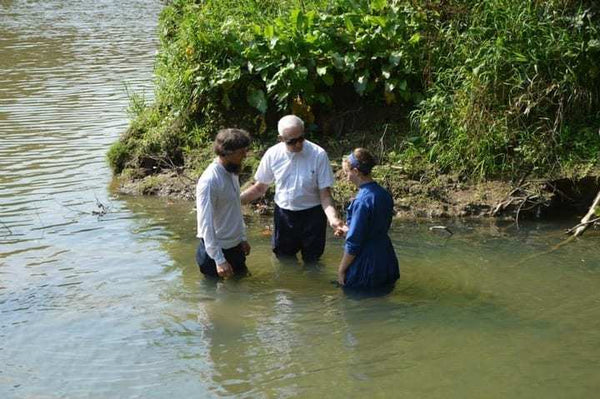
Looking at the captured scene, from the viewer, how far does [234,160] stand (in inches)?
297

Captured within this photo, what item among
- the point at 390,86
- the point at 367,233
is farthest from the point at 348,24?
the point at 367,233

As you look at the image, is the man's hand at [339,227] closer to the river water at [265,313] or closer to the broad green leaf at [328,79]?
the river water at [265,313]

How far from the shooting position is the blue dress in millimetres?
7211

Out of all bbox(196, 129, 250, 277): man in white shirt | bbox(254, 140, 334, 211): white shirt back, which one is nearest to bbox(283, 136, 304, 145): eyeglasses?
bbox(254, 140, 334, 211): white shirt back

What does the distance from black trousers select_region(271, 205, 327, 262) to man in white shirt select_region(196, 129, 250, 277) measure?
647mm

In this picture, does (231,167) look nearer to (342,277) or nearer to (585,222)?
(342,277)

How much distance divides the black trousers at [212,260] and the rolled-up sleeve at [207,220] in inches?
10.8

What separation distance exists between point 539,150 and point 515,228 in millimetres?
1051

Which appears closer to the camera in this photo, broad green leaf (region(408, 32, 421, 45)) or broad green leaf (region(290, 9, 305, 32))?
broad green leaf (region(408, 32, 421, 45))

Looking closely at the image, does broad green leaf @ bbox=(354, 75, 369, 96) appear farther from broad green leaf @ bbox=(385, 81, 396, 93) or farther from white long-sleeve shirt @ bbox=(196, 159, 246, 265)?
white long-sleeve shirt @ bbox=(196, 159, 246, 265)

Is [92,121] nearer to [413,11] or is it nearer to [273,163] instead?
[413,11]

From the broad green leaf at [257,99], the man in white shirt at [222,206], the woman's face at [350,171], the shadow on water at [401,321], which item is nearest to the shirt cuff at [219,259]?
the man in white shirt at [222,206]

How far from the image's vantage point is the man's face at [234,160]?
7502 millimetres

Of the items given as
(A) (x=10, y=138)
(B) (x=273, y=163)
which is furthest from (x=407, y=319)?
(A) (x=10, y=138)
